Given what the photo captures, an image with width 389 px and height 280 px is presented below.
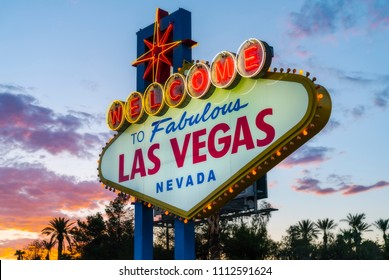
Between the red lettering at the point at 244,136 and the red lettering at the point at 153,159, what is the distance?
3142 mm

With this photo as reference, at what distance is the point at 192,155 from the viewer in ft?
50.5

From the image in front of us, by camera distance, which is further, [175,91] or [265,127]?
[175,91]

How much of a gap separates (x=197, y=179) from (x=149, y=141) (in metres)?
2.76

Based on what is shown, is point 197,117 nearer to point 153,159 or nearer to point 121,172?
point 153,159

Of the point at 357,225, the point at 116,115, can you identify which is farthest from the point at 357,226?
the point at 116,115

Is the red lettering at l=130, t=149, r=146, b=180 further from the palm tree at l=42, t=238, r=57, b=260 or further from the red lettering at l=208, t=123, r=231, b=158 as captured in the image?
the palm tree at l=42, t=238, r=57, b=260

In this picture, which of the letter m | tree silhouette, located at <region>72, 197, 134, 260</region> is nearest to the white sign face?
the letter m

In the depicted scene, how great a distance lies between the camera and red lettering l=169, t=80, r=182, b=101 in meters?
16.1

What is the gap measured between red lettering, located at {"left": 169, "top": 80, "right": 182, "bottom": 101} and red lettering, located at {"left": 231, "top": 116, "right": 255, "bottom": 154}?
2473 millimetres

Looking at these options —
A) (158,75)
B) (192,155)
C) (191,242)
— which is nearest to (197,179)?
(192,155)

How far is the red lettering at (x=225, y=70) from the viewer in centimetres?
1447

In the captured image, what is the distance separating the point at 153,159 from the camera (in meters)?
16.8

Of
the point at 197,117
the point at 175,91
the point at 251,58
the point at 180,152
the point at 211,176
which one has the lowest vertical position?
the point at 211,176

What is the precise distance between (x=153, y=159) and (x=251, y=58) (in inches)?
185
